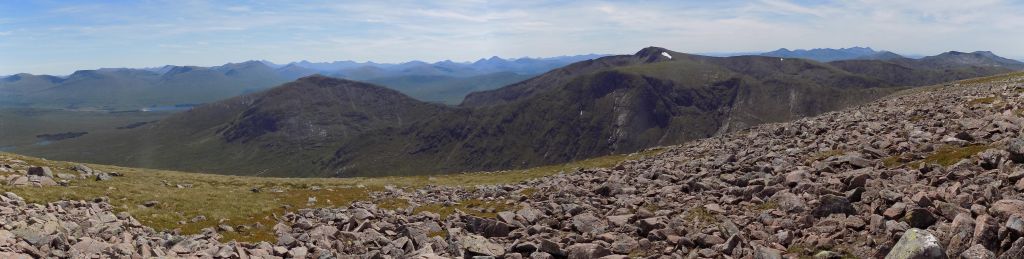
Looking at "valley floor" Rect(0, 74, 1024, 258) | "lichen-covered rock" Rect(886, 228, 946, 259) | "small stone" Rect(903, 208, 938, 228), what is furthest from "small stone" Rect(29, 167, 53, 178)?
"small stone" Rect(903, 208, 938, 228)

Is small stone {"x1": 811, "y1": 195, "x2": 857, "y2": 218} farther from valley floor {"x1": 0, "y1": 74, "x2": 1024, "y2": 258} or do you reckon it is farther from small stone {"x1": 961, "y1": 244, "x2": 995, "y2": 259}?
small stone {"x1": 961, "y1": 244, "x2": 995, "y2": 259}

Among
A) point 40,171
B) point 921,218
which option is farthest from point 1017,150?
point 40,171

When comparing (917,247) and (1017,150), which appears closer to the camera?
(917,247)

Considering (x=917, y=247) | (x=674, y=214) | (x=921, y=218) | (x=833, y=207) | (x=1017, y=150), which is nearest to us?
(x=917, y=247)

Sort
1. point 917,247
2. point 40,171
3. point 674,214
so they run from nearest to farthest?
point 917,247 < point 674,214 < point 40,171

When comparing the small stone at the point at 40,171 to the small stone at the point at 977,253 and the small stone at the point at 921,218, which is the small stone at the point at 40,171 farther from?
the small stone at the point at 977,253

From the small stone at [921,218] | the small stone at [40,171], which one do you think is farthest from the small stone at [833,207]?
the small stone at [40,171]

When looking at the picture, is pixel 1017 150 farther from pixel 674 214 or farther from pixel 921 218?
pixel 674 214

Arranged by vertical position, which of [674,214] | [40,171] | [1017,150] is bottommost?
[674,214]
